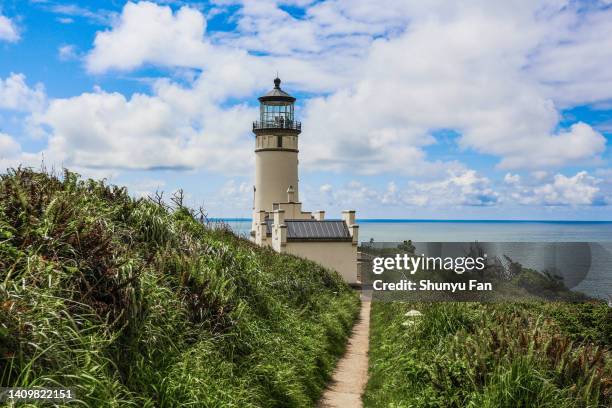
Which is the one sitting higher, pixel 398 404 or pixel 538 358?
pixel 538 358

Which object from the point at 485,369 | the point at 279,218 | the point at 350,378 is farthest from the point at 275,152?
the point at 485,369

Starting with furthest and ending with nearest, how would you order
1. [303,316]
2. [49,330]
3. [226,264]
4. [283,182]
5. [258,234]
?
1. [283,182]
2. [258,234]
3. [303,316]
4. [226,264]
5. [49,330]

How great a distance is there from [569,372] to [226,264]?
6.31 m

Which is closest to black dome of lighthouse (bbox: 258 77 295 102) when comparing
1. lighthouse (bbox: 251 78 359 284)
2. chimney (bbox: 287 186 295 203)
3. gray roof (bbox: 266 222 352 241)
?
lighthouse (bbox: 251 78 359 284)

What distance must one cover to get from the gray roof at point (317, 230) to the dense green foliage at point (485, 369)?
20.4 m

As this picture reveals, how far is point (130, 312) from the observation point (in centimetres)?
675

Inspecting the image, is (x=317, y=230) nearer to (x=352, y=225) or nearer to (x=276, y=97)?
(x=352, y=225)

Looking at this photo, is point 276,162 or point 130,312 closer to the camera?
point 130,312

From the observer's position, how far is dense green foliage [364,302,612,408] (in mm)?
7039

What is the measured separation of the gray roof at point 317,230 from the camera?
105ft

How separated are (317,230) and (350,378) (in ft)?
70.2

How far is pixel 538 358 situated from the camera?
24.7ft

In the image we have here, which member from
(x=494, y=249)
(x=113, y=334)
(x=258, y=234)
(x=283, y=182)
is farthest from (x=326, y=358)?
(x=283, y=182)

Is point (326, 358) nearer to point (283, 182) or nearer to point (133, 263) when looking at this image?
point (133, 263)
